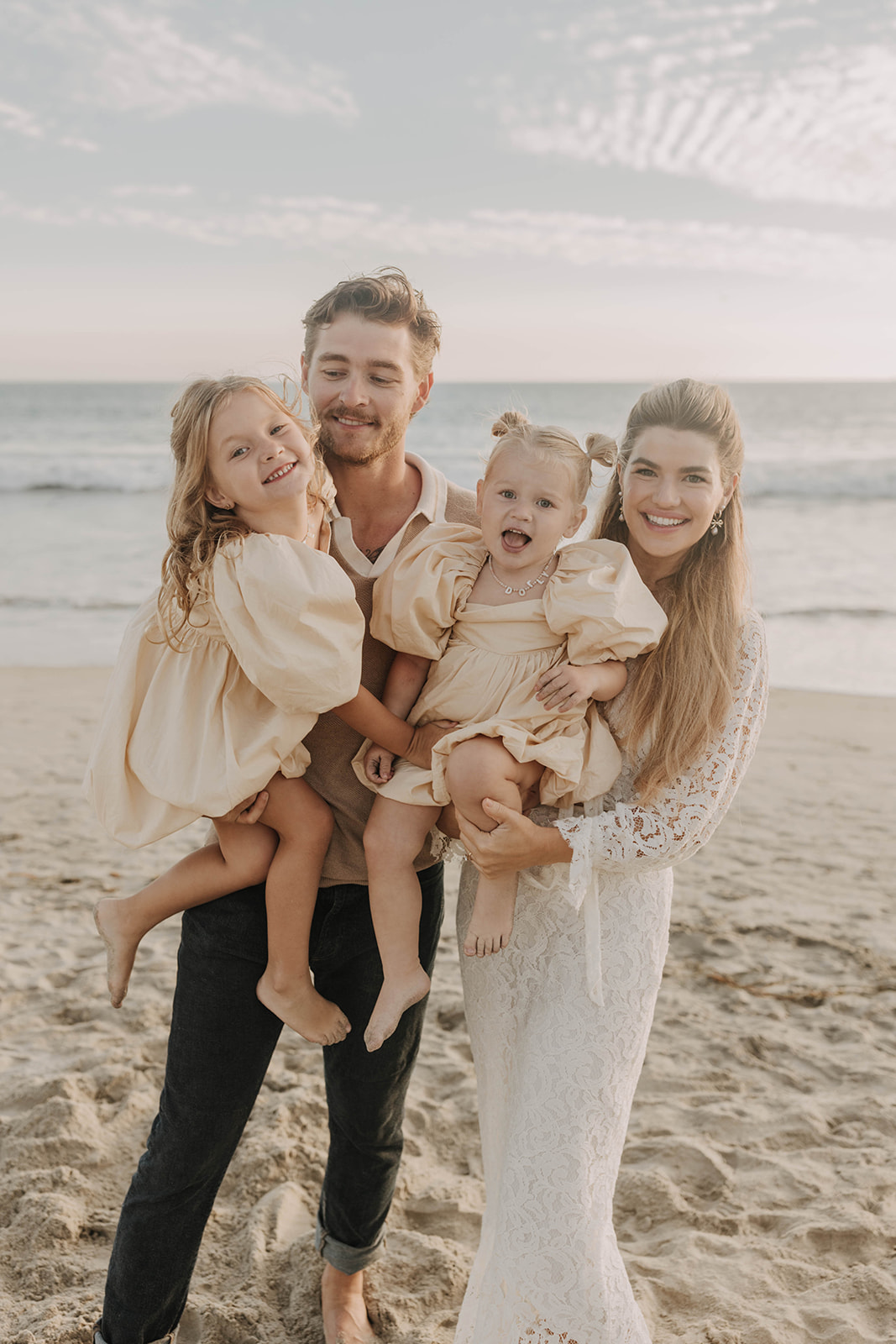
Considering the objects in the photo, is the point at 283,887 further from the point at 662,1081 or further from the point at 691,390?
the point at 662,1081

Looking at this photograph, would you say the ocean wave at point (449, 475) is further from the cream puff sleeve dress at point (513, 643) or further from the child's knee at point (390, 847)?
the child's knee at point (390, 847)

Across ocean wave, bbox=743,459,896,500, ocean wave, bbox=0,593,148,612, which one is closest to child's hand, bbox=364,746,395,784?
ocean wave, bbox=0,593,148,612

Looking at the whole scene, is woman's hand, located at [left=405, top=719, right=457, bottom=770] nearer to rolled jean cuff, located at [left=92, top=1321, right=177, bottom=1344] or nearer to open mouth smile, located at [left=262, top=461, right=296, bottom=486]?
open mouth smile, located at [left=262, top=461, right=296, bottom=486]

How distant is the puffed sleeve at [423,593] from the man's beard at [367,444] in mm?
253

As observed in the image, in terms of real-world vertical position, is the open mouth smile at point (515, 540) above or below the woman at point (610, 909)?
above

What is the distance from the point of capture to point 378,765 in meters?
2.20

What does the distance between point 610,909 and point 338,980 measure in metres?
0.70

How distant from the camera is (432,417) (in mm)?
33344

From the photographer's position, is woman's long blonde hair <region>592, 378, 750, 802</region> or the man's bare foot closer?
woman's long blonde hair <region>592, 378, 750, 802</region>

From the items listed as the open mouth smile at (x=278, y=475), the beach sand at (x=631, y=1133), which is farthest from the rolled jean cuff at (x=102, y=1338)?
the open mouth smile at (x=278, y=475)

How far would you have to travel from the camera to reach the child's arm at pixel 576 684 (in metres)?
2.07

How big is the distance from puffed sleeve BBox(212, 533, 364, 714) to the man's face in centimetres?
47

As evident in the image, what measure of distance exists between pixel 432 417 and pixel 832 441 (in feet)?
42.3

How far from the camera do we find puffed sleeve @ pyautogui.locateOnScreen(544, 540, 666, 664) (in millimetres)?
2070
